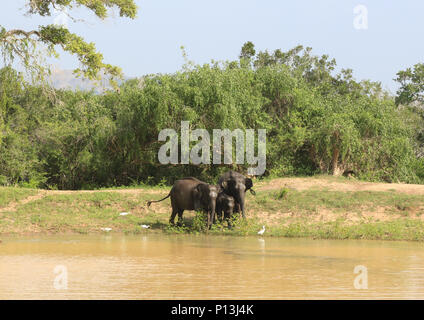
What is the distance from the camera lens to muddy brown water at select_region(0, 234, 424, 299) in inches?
358

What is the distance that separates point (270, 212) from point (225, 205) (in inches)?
74.1

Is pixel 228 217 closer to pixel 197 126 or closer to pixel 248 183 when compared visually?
pixel 248 183

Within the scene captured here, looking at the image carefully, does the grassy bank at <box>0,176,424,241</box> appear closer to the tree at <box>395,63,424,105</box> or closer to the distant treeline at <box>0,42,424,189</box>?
the distant treeline at <box>0,42,424,189</box>

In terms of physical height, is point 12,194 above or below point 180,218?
above

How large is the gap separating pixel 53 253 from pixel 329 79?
3091 centimetres

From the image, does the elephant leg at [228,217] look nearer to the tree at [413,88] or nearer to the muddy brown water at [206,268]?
the muddy brown water at [206,268]

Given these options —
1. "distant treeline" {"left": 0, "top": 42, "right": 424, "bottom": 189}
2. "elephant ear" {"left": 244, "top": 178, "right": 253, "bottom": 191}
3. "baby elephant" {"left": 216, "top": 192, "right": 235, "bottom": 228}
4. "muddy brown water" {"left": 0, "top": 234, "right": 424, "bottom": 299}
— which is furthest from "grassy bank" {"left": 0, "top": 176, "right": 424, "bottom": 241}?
"distant treeline" {"left": 0, "top": 42, "right": 424, "bottom": 189}

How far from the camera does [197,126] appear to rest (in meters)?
24.6

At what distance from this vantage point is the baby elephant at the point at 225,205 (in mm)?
18438

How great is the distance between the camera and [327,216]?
749 inches

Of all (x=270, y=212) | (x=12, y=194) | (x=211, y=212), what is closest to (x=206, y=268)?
(x=211, y=212)

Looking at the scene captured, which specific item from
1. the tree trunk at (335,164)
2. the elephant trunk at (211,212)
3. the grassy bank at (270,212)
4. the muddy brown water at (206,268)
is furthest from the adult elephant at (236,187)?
the tree trunk at (335,164)

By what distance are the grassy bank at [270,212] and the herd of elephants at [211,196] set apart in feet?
1.35
